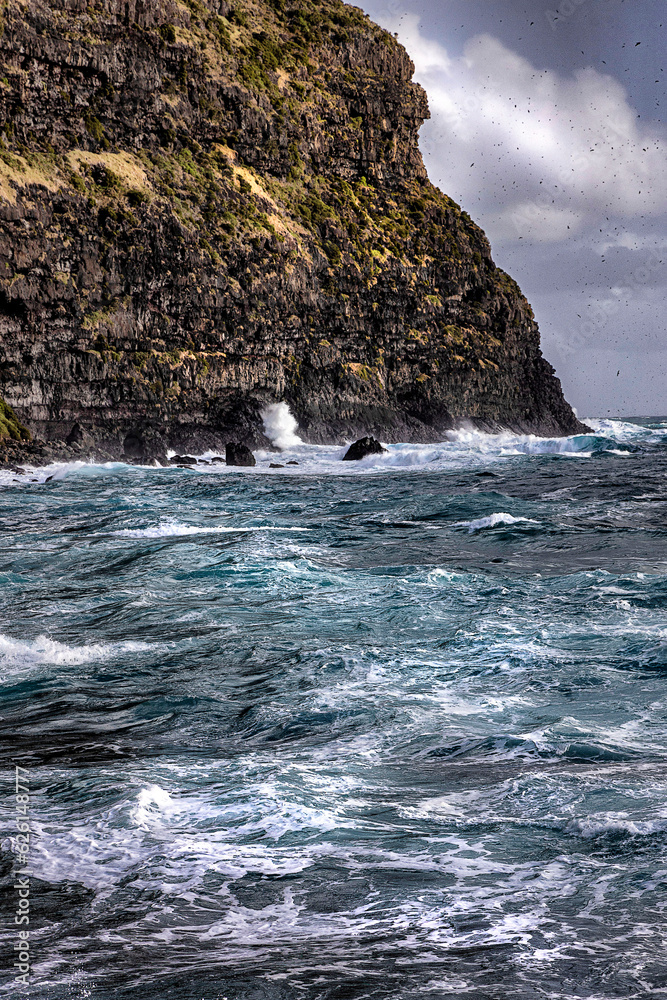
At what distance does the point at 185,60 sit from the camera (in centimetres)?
7131

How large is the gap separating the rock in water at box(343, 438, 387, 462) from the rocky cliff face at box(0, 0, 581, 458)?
33.6 feet

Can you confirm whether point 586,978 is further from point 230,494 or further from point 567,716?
point 230,494

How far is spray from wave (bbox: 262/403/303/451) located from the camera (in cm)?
6844

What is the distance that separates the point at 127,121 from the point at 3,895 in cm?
7119

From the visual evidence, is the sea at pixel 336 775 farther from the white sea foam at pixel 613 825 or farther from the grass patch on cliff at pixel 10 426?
the grass patch on cliff at pixel 10 426

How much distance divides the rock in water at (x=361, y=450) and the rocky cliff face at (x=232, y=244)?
10.2 meters

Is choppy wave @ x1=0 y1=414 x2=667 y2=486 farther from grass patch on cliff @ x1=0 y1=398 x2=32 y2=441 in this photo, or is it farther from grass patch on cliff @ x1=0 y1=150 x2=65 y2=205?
grass patch on cliff @ x1=0 y1=150 x2=65 y2=205

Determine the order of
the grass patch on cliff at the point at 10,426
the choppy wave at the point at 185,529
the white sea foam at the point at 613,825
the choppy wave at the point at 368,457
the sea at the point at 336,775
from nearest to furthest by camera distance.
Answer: the sea at the point at 336,775 → the white sea foam at the point at 613,825 → the choppy wave at the point at 185,529 → the choppy wave at the point at 368,457 → the grass patch on cliff at the point at 10,426

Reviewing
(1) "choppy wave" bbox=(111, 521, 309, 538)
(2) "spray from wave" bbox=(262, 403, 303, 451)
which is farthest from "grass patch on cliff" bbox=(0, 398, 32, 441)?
(1) "choppy wave" bbox=(111, 521, 309, 538)

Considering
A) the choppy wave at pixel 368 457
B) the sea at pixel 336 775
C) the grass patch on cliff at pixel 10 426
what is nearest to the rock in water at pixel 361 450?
the choppy wave at pixel 368 457

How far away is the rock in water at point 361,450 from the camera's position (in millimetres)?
59275

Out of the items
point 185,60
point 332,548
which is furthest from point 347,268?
point 332,548

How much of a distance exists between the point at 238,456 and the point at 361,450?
27.1 ft

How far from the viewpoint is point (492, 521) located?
2542cm
